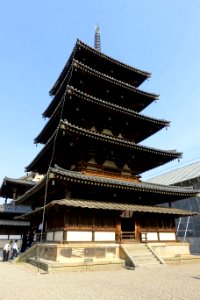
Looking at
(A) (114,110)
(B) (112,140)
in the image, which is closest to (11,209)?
(B) (112,140)

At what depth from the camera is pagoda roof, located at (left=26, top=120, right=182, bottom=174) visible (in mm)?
15414

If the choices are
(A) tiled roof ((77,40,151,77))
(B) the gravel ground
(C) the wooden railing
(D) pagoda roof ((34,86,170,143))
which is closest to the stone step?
(C) the wooden railing

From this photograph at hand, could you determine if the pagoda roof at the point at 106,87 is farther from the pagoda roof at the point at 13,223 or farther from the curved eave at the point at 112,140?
the pagoda roof at the point at 13,223

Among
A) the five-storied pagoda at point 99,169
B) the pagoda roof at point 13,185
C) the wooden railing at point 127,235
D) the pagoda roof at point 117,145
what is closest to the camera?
the five-storied pagoda at point 99,169

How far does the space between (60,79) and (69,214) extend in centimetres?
1404

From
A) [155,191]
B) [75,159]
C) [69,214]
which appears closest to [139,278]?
[69,214]

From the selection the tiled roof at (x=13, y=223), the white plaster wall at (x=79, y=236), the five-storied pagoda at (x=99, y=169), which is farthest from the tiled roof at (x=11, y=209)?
the white plaster wall at (x=79, y=236)

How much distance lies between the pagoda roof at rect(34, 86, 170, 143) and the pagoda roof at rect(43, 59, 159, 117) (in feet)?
7.11

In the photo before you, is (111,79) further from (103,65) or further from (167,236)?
(167,236)

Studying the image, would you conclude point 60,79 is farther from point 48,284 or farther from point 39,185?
point 48,284

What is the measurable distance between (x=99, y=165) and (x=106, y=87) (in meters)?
7.35

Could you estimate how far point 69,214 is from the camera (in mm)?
13977

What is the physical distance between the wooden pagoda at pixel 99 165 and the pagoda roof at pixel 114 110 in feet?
0.23

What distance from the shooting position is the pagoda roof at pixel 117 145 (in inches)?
607
